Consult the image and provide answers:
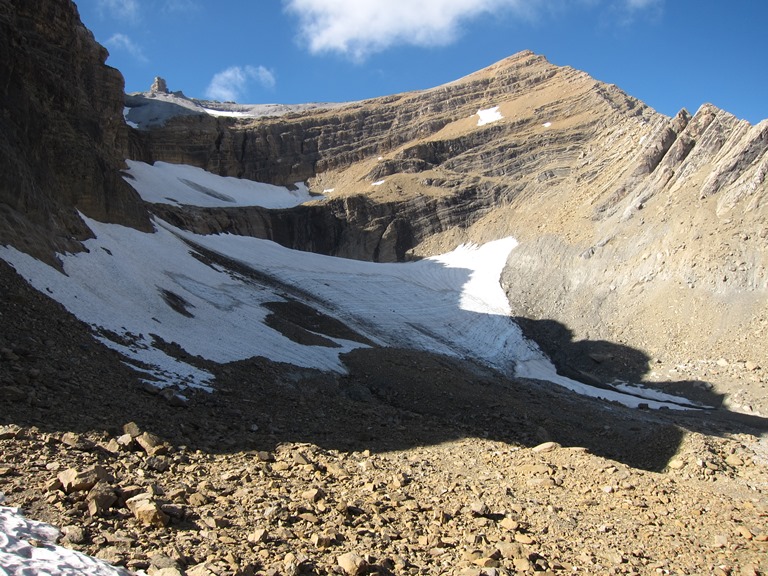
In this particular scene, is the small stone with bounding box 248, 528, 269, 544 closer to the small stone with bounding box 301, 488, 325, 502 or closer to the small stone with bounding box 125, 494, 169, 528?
the small stone with bounding box 125, 494, 169, 528

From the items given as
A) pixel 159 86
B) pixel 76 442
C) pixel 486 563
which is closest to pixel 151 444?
pixel 76 442

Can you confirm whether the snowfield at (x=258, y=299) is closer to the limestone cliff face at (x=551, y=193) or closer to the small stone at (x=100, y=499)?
the limestone cliff face at (x=551, y=193)

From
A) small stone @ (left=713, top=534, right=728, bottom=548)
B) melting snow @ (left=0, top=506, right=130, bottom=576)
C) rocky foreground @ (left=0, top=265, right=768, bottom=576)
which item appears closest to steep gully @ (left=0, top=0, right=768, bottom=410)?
rocky foreground @ (left=0, top=265, right=768, bottom=576)

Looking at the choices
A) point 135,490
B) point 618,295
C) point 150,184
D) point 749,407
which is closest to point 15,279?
point 135,490

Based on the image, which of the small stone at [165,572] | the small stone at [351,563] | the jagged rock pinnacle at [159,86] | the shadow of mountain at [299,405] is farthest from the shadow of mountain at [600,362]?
the jagged rock pinnacle at [159,86]

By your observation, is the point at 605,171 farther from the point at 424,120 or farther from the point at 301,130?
the point at 301,130
